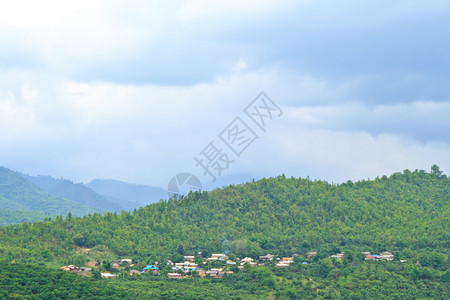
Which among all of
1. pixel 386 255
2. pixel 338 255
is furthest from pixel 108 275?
pixel 386 255

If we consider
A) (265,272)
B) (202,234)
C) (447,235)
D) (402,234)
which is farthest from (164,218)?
(447,235)

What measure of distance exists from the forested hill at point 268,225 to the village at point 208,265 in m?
1.35

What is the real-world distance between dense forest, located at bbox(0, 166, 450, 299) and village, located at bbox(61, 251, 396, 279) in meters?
0.96

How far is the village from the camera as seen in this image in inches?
1897

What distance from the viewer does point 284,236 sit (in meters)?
60.8

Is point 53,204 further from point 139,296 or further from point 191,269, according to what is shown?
point 139,296

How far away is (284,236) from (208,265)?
40.2 ft

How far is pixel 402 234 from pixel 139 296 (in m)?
32.2

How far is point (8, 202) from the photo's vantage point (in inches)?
6801

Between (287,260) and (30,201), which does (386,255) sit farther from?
(30,201)

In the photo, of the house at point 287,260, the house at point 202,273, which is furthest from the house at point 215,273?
the house at point 287,260

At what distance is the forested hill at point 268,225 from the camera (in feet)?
181

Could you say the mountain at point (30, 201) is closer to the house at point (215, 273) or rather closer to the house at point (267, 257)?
the house at point (267, 257)

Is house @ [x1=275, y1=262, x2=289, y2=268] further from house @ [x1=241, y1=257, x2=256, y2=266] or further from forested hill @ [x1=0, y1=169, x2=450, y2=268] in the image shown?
forested hill @ [x1=0, y1=169, x2=450, y2=268]
